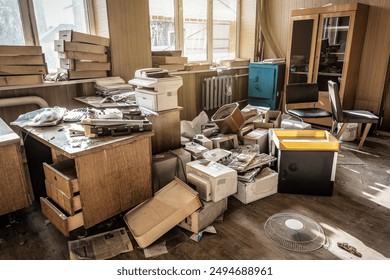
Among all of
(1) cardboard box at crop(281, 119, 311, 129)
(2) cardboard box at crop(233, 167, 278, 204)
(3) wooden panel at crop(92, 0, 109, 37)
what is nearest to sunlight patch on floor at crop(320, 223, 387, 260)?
(2) cardboard box at crop(233, 167, 278, 204)

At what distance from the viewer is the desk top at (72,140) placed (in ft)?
6.08

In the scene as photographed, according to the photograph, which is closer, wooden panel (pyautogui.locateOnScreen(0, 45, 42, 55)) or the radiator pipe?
wooden panel (pyautogui.locateOnScreen(0, 45, 42, 55))

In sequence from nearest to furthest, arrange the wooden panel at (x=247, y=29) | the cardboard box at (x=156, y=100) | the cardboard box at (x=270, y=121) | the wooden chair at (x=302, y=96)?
the cardboard box at (x=156, y=100)
the cardboard box at (x=270, y=121)
the wooden chair at (x=302, y=96)
the wooden panel at (x=247, y=29)

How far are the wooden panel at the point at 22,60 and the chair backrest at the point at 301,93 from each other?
3.08 metres

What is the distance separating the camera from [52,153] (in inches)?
96.8

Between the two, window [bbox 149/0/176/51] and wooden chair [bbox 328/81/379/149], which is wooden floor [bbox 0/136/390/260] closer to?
wooden chair [bbox 328/81/379/149]

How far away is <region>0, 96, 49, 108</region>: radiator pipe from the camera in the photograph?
2.85m

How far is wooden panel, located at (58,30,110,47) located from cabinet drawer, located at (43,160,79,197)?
5.09 feet

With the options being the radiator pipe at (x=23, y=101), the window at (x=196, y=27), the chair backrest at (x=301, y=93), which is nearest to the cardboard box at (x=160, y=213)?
the radiator pipe at (x=23, y=101)

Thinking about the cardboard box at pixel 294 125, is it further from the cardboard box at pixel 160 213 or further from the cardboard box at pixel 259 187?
the cardboard box at pixel 160 213

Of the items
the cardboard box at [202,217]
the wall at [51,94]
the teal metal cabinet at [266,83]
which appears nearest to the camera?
the cardboard box at [202,217]

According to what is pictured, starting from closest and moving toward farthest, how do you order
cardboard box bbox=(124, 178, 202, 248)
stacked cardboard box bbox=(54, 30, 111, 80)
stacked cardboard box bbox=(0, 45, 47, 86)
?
1. cardboard box bbox=(124, 178, 202, 248)
2. stacked cardboard box bbox=(0, 45, 47, 86)
3. stacked cardboard box bbox=(54, 30, 111, 80)

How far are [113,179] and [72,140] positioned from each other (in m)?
0.39

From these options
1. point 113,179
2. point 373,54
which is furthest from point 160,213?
point 373,54
